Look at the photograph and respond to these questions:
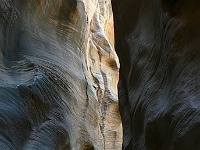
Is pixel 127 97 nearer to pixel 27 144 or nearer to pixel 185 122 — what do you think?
pixel 27 144

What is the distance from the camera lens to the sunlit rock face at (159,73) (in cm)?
314

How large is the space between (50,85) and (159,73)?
1818 millimetres

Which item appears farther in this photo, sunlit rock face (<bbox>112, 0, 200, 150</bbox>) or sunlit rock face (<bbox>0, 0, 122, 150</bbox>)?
sunlit rock face (<bbox>0, 0, 122, 150</bbox>)

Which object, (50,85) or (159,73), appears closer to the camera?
(159,73)

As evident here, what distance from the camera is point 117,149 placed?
7.03 m

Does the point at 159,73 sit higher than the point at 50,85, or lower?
lower

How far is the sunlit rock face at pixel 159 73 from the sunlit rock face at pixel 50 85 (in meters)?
0.77

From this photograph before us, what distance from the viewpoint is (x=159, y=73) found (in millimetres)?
3883

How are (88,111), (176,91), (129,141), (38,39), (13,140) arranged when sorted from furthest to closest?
(88,111)
(38,39)
(13,140)
(129,141)
(176,91)

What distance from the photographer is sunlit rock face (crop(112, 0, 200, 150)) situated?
3.14 meters

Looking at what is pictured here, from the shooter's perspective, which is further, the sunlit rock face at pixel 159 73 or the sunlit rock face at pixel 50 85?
the sunlit rock face at pixel 50 85

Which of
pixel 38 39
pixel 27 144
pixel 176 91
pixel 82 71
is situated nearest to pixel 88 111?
pixel 82 71

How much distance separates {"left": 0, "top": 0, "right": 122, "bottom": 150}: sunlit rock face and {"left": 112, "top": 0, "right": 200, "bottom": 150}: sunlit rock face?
77 cm

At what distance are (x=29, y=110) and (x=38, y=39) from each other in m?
0.93
